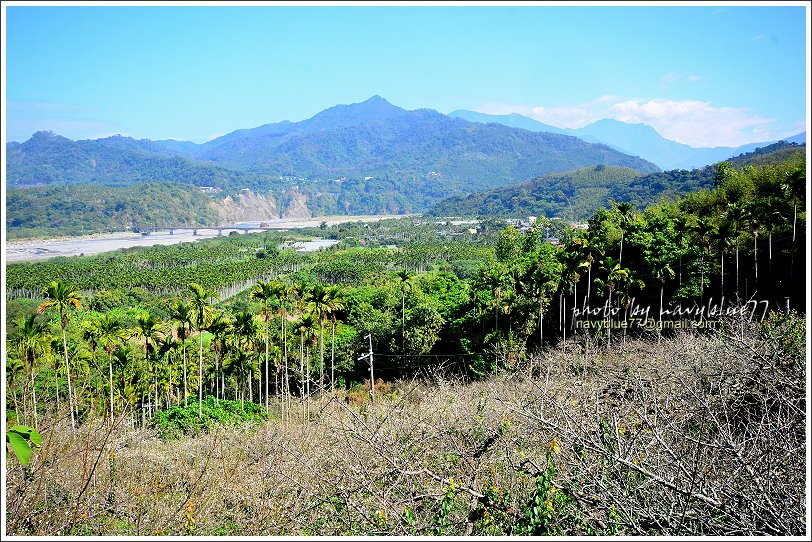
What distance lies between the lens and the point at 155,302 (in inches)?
1585

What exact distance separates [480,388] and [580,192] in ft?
323

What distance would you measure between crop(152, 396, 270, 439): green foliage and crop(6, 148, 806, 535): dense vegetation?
129 mm

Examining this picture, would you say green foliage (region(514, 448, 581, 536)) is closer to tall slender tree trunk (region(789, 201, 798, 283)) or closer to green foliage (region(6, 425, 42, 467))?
green foliage (region(6, 425, 42, 467))

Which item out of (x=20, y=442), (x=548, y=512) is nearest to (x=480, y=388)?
(x=548, y=512)

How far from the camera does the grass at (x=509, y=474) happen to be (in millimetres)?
3188

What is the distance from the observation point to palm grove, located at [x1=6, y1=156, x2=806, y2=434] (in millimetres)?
17031

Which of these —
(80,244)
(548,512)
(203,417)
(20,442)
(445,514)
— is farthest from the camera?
(80,244)

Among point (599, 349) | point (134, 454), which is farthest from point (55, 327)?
point (599, 349)

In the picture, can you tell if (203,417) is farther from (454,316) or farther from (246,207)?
(246,207)

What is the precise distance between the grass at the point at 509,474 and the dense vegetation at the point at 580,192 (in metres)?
65.2

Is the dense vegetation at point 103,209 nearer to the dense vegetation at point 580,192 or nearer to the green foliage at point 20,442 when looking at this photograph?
the dense vegetation at point 580,192

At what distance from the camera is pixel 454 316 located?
2209 cm

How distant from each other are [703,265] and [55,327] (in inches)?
963

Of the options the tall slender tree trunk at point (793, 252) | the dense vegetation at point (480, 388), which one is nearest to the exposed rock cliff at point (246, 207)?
the dense vegetation at point (480, 388)
